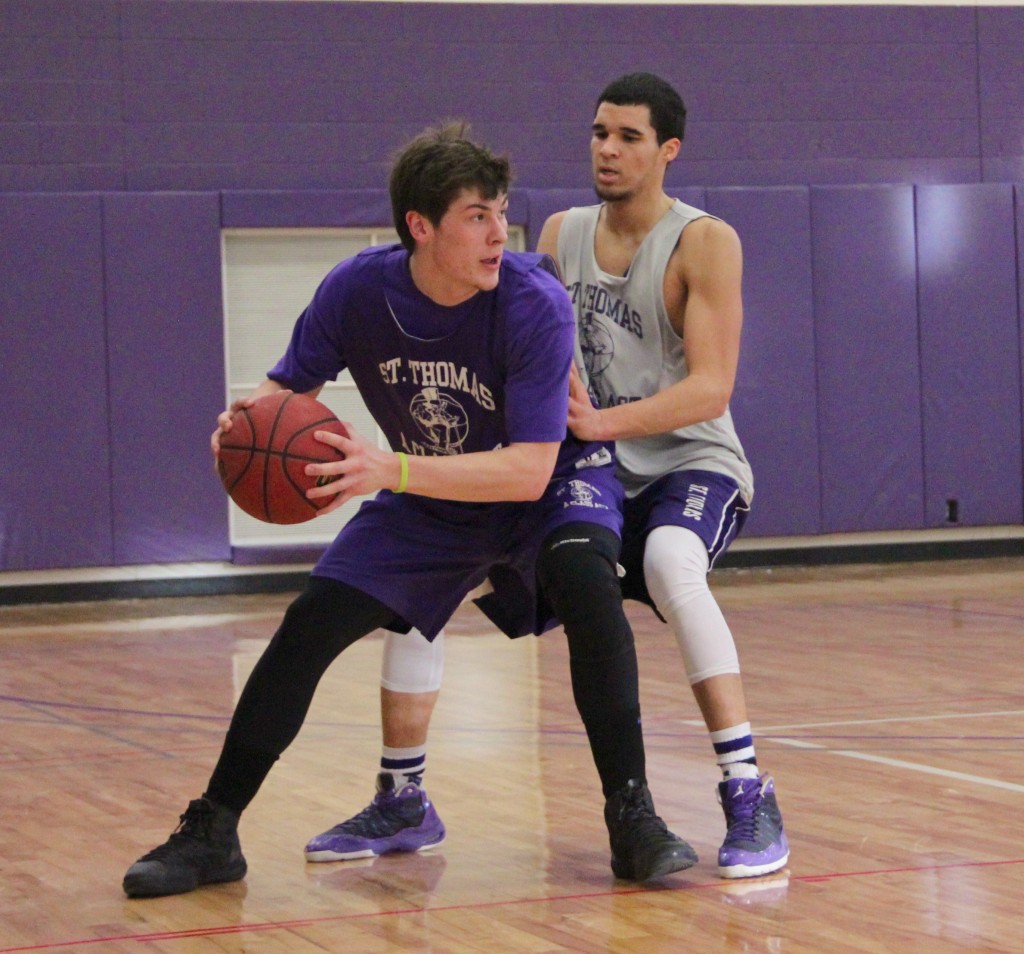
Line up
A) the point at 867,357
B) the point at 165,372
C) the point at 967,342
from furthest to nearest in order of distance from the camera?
the point at 967,342 → the point at 867,357 → the point at 165,372

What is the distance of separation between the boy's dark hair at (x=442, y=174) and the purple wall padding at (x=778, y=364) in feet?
22.0

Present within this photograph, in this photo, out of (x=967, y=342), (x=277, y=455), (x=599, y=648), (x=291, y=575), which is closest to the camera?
(x=277, y=455)

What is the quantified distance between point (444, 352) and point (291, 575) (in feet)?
20.5

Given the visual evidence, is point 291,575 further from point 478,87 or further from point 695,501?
point 695,501

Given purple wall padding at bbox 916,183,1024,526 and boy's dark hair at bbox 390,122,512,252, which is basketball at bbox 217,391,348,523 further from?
purple wall padding at bbox 916,183,1024,526

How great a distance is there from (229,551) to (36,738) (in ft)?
14.0

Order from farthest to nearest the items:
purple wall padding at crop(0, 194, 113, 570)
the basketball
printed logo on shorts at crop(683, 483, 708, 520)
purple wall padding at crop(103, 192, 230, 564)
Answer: purple wall padding at crop(103, 192, 230, 564) → purple wall padding at crop(0, 194, 113, 570) → printed logo on shorts at crop(683, 483, 708, 520) → the basketball

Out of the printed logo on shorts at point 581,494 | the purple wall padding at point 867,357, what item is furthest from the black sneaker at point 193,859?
the purple wall padding at point 867,357

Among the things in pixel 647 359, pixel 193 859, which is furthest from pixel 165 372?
pixel 193 859

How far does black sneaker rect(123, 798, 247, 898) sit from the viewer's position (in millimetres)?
2756

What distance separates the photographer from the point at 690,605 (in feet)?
9.68

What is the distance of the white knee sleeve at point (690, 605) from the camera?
2.94 meters

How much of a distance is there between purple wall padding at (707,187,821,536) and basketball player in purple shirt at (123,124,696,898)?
258 inches

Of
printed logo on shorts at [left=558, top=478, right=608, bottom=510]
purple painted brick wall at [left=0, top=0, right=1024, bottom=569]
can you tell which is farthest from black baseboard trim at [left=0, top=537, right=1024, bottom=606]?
printed logo on shorts at [left=558, top=478, right=608, bottom=510]
